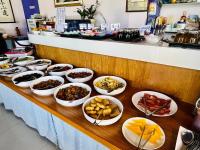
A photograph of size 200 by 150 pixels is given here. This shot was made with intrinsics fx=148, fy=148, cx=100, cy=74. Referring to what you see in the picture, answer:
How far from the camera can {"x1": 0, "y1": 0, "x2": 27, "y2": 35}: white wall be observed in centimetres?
374

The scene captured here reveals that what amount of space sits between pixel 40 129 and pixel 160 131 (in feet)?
3.92

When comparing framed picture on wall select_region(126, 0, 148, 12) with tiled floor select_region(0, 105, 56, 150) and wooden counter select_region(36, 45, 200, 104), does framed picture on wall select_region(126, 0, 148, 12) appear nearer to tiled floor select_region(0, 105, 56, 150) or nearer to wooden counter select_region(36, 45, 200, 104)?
wooden counter select_region(36, 45, 200, 104)

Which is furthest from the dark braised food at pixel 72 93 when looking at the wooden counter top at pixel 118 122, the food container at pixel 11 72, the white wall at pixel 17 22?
the white wall at pixel 17 22

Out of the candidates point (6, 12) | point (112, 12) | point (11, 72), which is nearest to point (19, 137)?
point (11, 72)

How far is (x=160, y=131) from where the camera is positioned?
2.44 ft

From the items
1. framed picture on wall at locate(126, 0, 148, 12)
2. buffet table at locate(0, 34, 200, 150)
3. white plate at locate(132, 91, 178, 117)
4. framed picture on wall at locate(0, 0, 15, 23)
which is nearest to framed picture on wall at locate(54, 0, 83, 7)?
framed picture on wall at locate(126, 0, 148, 12)

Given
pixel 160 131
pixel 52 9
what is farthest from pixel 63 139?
pixel 52 9

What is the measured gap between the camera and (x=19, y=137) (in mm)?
1589

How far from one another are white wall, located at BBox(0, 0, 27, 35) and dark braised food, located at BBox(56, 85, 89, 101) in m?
3.57

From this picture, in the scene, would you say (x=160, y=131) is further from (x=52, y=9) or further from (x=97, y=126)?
(x=52, y=9)

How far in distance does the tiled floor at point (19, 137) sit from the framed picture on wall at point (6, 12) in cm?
287

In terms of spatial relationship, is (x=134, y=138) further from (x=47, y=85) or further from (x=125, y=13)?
(x=125, y=13)

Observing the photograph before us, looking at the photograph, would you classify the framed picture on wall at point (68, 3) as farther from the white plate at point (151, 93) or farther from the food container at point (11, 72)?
→ the white plate at point (151, 93)

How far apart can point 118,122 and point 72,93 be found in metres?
0.39
